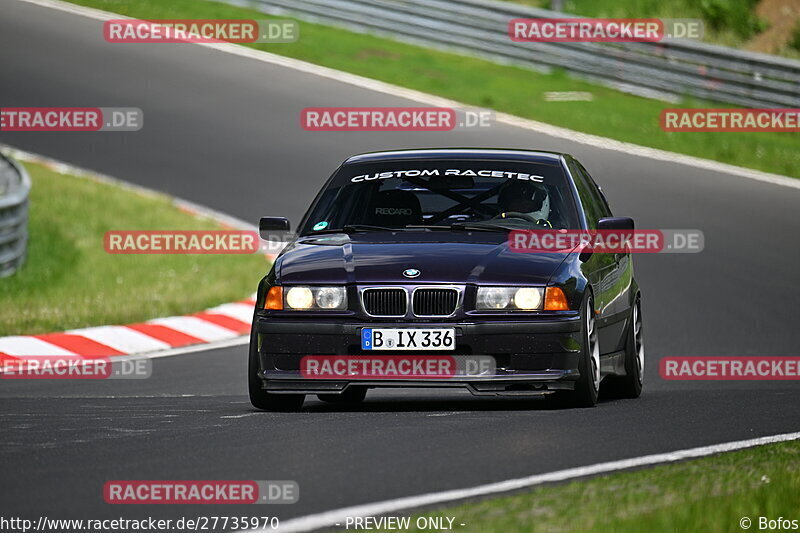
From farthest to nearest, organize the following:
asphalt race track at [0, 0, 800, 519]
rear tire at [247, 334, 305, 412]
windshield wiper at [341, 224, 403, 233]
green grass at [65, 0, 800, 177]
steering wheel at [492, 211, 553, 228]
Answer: green grass at [65, 0, 800, 177]
steering wheel at [492, 211, 553, 228]
windshield wiper at [341, 224, 403, 233]
rear tire at [247, 334, 305, 412]
asphalt race track at [0, 0, 800, 519]

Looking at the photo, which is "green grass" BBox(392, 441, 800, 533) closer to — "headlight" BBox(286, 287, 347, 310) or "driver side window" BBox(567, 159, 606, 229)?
"headlight" BBox(286, 287, 347, 310)

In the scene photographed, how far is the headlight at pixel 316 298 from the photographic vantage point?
8578 mm

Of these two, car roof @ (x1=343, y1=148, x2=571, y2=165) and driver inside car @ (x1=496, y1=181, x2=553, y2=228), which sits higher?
car roof @ (x1=343, y1=148, x2=571, y2=165)

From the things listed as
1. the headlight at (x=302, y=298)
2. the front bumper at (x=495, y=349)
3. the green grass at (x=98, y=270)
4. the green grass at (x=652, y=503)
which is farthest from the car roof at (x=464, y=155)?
the green grass at (x=98, y=270)

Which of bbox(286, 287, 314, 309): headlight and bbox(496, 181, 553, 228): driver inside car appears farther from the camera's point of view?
bbox(496, 181, 553, 228): driver inside car

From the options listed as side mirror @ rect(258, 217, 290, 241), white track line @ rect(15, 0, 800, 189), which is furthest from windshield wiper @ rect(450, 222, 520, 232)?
white track line @ rect(15, 0, 800, 189)

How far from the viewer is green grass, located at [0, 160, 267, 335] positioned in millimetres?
14930

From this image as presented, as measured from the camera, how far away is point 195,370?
12523mm

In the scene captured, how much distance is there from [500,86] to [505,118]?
164 centimetres

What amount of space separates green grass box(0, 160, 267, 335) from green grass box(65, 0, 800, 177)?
4.64m

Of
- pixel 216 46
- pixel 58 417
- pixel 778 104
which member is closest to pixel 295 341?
pixel 58 417

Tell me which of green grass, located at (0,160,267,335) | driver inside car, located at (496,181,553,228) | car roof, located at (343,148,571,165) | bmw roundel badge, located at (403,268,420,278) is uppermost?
car roof, located at (343,148,571,165)

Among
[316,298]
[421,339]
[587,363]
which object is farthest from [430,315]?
[587,363]

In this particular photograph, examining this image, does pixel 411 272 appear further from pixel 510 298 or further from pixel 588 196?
pixel 588 196
